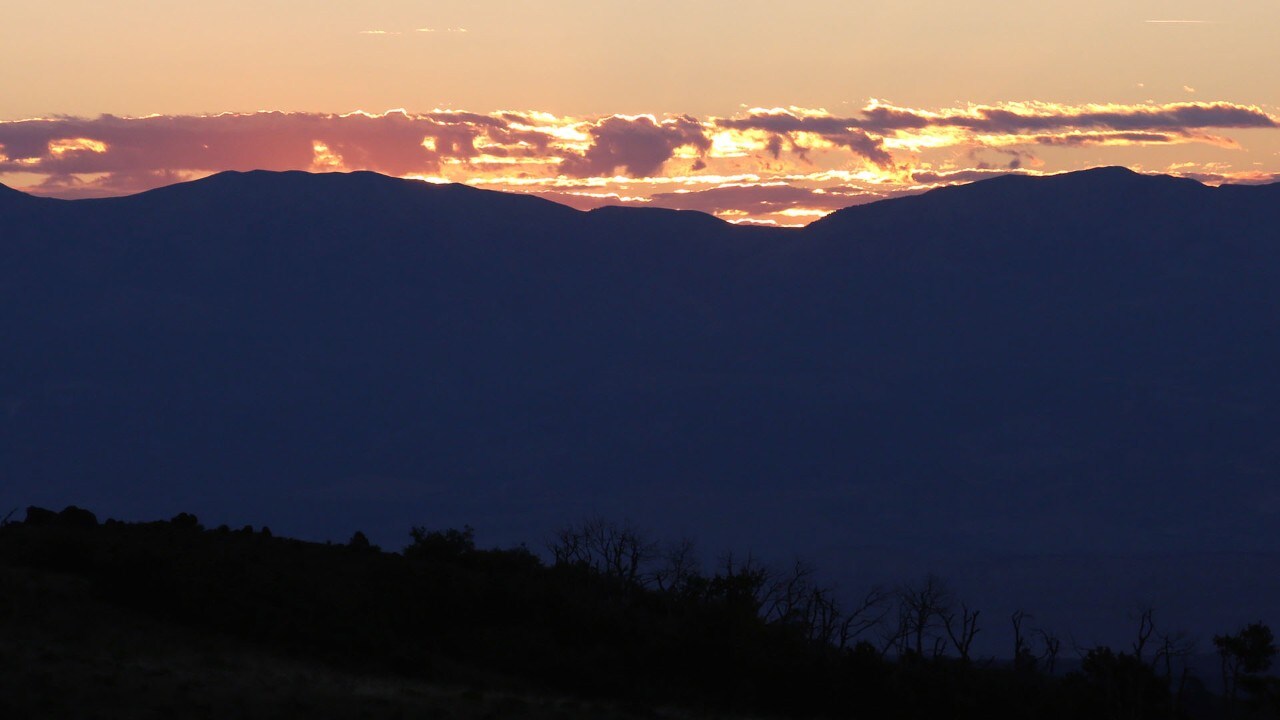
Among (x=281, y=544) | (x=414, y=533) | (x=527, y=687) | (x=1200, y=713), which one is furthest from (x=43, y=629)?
(x=1200, y=713)

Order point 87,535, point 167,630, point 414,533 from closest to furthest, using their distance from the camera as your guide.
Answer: point 167,630 → point 87,535 → point 414,533

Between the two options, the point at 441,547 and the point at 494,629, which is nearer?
the point at 494,629

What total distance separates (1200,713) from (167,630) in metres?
75.6

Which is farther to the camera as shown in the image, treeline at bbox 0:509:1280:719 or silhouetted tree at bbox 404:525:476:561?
silhouetted tree at bbox 404:525:476:561

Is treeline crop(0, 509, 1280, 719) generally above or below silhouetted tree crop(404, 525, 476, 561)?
below

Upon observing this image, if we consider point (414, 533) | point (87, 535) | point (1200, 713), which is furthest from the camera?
point (1200, 713)

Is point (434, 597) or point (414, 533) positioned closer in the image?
point (434, 597)

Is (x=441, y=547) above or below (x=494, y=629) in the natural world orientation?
above

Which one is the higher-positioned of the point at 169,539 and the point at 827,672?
the point at 169,539

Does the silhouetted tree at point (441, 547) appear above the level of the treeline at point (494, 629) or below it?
above

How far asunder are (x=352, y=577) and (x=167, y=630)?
1180 cm

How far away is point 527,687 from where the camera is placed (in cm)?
5447

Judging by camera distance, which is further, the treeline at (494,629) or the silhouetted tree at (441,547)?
the silhouetted tree at (441,547)

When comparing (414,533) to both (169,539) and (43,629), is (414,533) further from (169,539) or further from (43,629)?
(43,629)
